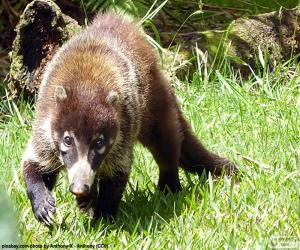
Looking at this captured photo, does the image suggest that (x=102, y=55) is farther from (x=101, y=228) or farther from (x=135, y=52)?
(x=101, y=228)

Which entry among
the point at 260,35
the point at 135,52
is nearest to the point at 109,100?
the point at 135,52

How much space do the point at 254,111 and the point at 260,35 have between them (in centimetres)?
157

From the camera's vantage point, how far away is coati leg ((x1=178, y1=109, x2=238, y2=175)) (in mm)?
4623

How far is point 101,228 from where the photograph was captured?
3693 mm

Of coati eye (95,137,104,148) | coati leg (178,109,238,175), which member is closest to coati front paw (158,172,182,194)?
coati leg (178,109,238,175)

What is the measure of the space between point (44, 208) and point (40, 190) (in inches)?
5.4

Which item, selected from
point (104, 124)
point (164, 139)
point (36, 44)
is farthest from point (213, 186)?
point (36, 44)

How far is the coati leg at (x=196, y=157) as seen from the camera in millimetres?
4623

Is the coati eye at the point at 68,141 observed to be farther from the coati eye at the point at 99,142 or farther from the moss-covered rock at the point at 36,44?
the moss-covered rock at the point at 36,44

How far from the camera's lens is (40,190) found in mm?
3705

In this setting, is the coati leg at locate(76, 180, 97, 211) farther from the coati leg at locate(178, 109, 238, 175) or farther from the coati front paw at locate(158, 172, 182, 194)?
the coati leg at locate(178, 109, 238, 175)

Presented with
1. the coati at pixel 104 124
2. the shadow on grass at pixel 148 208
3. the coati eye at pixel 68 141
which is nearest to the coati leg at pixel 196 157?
the coati at pixel 104 124

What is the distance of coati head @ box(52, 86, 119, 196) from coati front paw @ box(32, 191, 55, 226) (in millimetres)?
251

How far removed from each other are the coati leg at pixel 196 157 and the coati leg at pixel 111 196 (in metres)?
0.89
